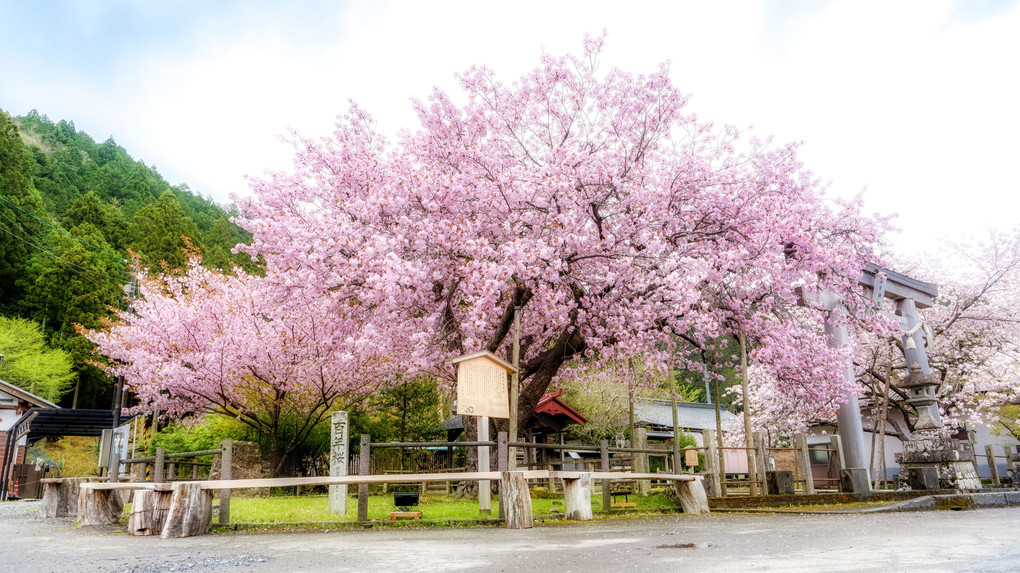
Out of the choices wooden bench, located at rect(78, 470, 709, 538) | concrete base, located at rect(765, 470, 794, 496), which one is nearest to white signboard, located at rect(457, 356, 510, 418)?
wooden bench, located at rect(78, 470, 709, 538)

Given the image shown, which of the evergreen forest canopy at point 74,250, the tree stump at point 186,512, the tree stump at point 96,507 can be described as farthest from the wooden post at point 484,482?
the evergreen forest canopy at point 74,250

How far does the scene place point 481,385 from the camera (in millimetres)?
8602

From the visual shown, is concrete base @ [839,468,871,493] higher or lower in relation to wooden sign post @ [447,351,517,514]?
lower

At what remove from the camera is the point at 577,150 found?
10.5 meters

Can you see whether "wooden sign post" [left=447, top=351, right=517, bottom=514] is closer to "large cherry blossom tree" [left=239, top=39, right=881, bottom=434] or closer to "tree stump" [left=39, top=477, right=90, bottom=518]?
"large cherry blossom tree" [left=239, top=39, right=881, bottom=434]

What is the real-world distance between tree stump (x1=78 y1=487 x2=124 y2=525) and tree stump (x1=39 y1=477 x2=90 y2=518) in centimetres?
142

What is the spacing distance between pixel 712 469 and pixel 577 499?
5.33 metres

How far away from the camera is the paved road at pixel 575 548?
173 inches

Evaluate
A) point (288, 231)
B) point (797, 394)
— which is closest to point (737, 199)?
point (797, 394)

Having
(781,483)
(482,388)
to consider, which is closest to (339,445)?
(482,388)

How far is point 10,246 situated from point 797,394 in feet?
125

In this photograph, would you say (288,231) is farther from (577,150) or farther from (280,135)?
(577,150)

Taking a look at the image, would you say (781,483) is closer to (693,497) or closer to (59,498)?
(693,497)

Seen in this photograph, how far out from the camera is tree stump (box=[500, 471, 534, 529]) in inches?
299
